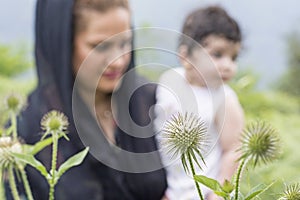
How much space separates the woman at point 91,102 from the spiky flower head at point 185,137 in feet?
2.04

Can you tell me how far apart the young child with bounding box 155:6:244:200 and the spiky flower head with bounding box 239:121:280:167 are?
37cm

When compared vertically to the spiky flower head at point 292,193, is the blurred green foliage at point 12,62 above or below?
below

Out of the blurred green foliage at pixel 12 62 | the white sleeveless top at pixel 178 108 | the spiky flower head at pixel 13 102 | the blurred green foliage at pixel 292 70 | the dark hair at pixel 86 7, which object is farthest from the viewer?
the blurred green foliage at pixel 292 70

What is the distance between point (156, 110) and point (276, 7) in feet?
7.60

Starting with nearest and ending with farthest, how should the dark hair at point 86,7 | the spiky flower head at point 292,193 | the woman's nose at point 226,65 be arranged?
the spiky flower head at point 292,193 → the dark hair at point 86,7 → the woman's nose at point 226,65

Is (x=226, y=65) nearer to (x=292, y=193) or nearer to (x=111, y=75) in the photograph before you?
(x=111, y=75)

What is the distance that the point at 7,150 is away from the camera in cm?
41

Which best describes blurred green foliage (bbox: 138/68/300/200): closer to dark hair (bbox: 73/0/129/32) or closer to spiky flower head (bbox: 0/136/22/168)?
dark hair (bbox: 73/0/129/32)

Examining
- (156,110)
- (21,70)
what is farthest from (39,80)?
(21,70)

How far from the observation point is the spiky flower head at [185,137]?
0.33 meters

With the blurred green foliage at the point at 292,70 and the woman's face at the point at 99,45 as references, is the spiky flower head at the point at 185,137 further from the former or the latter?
the blurred green foliage at the point at 292,70

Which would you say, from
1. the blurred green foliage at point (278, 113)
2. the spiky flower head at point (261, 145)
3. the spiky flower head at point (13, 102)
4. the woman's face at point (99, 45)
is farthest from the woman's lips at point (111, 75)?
the spiky flower head at point (261, 145)

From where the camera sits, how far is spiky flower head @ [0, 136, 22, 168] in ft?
1.36

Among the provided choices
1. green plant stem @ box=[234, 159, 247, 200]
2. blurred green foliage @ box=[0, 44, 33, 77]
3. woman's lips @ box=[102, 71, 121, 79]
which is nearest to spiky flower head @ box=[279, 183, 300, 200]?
green plant stem @ box=[234, 159, 247, 200]
